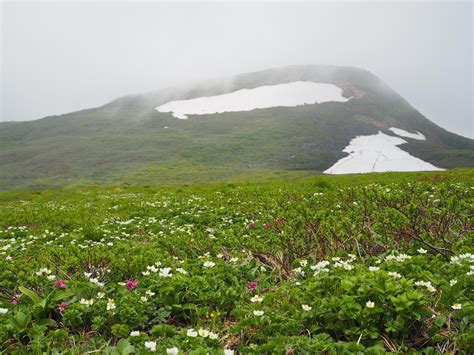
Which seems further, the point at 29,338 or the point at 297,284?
the point at 297,284

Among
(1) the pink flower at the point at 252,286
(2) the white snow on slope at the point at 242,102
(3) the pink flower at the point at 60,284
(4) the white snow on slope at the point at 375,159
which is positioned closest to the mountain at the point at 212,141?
(2) the white snow on slope at the point at 242,102

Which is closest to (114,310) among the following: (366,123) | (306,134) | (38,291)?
(38,291)

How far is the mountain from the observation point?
11825 cm

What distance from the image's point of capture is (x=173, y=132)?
529 ft

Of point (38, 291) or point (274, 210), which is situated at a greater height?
point (38, 291)

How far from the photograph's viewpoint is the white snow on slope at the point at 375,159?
108 m

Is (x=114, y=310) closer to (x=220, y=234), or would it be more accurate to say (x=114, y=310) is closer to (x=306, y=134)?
(x=220, y=234)

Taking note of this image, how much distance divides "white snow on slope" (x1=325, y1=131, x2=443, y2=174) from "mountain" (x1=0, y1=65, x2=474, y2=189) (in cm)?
132

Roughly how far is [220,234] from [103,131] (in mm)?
167875

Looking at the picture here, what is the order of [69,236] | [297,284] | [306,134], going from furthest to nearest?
[306,134]
[69,236]
[297,284]

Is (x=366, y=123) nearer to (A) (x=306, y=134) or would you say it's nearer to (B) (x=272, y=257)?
(A) (x=306, y=134)

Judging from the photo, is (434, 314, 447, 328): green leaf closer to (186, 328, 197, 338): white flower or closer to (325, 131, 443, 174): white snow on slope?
(186, 328, 197, 338): white flower

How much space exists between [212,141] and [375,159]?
68.7 meters

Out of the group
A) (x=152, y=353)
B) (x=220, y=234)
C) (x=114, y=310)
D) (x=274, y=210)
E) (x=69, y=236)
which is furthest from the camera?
(x=274, y=210)
